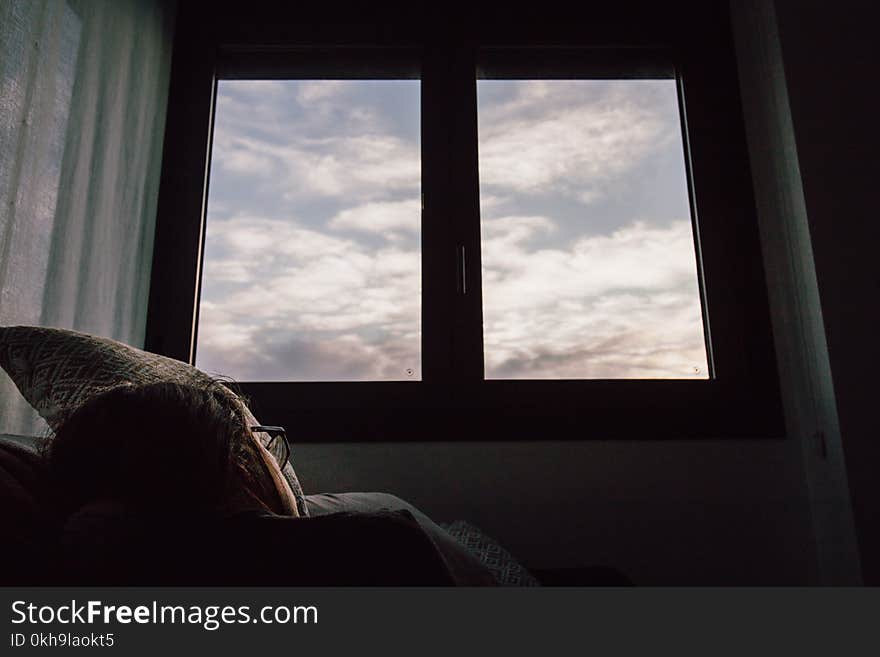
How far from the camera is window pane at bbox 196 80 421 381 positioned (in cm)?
191

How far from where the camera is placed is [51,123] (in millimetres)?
1392

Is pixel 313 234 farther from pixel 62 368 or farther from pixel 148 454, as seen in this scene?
pixel 148 454

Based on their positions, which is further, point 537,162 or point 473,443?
point 537,162

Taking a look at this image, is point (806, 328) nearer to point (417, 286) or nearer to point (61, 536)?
point (417, 286)

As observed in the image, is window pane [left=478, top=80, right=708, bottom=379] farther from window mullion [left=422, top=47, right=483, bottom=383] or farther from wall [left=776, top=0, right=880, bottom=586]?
wall [left=776, top=0, right=880, bottom=586]

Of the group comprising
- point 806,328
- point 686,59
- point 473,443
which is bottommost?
point 473,443

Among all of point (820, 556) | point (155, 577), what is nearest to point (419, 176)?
point (820, 556)

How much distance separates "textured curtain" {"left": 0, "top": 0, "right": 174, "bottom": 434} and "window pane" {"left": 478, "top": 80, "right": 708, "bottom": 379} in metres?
1.07

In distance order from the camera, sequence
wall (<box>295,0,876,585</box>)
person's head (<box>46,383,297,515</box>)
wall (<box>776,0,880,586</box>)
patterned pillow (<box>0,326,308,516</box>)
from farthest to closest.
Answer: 1. wall (<box>295,0,876,585</box>)
2. wall (<box>776,0,880,586</box>)
3. patterned pillow (<box>0,326,308,516</box>)
4. person's head (<box>46,383,297,515</box>)

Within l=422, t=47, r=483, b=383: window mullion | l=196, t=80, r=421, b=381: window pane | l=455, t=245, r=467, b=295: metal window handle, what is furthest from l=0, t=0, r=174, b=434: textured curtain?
l=455, t=245, r=467, b=295: metal window handle

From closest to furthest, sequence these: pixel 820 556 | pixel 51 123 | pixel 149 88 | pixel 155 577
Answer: pixel 155 577 < pixel 51 123 < pixel 820 556 < pixel 149 88

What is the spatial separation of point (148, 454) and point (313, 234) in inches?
62.7

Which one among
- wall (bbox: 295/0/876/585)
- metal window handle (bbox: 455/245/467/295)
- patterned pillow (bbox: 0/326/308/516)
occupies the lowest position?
wall (bbox: 295/0/876/585)
